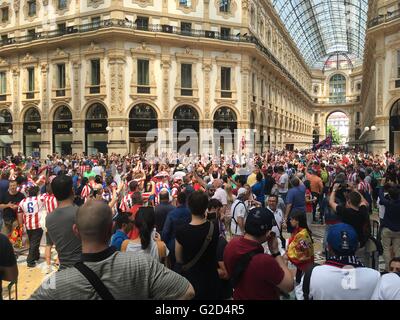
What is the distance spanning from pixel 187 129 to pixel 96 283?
→ 32.1 meters

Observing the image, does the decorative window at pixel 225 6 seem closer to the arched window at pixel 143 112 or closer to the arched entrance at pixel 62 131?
the arched window at pixel 143 112

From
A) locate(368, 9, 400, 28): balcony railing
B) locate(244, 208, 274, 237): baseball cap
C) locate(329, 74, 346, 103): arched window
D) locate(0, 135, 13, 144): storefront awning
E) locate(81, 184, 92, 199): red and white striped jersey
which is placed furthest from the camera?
locate(329, 74, 346, 103): arched window

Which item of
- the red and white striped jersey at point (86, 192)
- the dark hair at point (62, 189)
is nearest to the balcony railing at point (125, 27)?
the red and white striped jersey at point (86, 192)

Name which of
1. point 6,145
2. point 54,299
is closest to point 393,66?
Answer: point 54,299

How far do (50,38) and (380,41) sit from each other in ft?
92.4

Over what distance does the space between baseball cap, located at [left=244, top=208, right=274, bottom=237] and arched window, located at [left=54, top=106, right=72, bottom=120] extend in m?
33.2

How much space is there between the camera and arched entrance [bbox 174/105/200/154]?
112ft

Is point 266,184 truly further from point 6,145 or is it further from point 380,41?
point 6,145

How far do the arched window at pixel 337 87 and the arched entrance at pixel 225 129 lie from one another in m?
73.7

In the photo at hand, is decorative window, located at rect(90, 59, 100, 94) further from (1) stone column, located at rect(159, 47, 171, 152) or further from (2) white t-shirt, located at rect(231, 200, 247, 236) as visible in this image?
(2) white t-shirt, located at rect(231, 200, 247, 236)

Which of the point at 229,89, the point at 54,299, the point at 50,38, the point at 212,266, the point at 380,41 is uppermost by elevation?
the point at 50,38

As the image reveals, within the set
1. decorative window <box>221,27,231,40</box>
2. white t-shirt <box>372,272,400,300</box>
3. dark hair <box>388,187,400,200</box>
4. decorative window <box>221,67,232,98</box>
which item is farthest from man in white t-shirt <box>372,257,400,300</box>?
decorative window <box>221,27,231,40</box>

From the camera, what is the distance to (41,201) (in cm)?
847

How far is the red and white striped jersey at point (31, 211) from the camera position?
8289 millimetres
